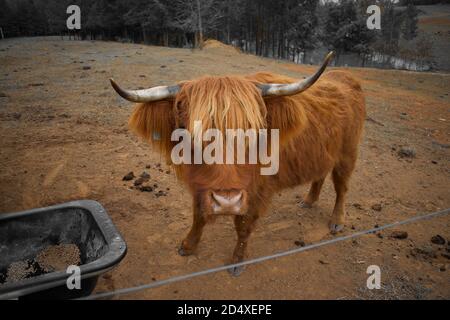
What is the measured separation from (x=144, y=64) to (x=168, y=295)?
1293 centimetres

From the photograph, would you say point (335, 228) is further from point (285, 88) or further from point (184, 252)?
point (285, 88)

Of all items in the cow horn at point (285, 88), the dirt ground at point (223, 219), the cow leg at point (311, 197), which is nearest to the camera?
the cow horn at point (285, 88)

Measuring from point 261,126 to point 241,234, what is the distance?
1.24 metres

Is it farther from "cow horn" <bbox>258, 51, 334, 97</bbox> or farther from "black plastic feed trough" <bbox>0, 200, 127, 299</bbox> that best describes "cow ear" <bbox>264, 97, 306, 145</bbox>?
"black plastic feed trough" <bbox>0, 200, 127, 299</bbox>

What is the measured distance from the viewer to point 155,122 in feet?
8.78

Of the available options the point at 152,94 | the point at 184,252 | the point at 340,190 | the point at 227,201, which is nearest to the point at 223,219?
the point at 184,252

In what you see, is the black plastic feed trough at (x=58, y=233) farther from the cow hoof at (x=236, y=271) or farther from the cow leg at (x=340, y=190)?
the cow leg at (x=340, y=190)

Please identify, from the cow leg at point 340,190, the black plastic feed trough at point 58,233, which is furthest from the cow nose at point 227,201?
the cow leg at point 340,190

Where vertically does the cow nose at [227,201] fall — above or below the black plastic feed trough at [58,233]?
above

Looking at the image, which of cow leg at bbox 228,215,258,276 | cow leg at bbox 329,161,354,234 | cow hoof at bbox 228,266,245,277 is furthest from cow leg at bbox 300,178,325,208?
cow hoof at bbox 228,266,245,277

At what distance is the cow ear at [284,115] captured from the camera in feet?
8.75

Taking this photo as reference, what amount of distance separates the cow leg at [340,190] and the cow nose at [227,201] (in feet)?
7.19

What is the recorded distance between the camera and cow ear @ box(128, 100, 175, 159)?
104 inches
